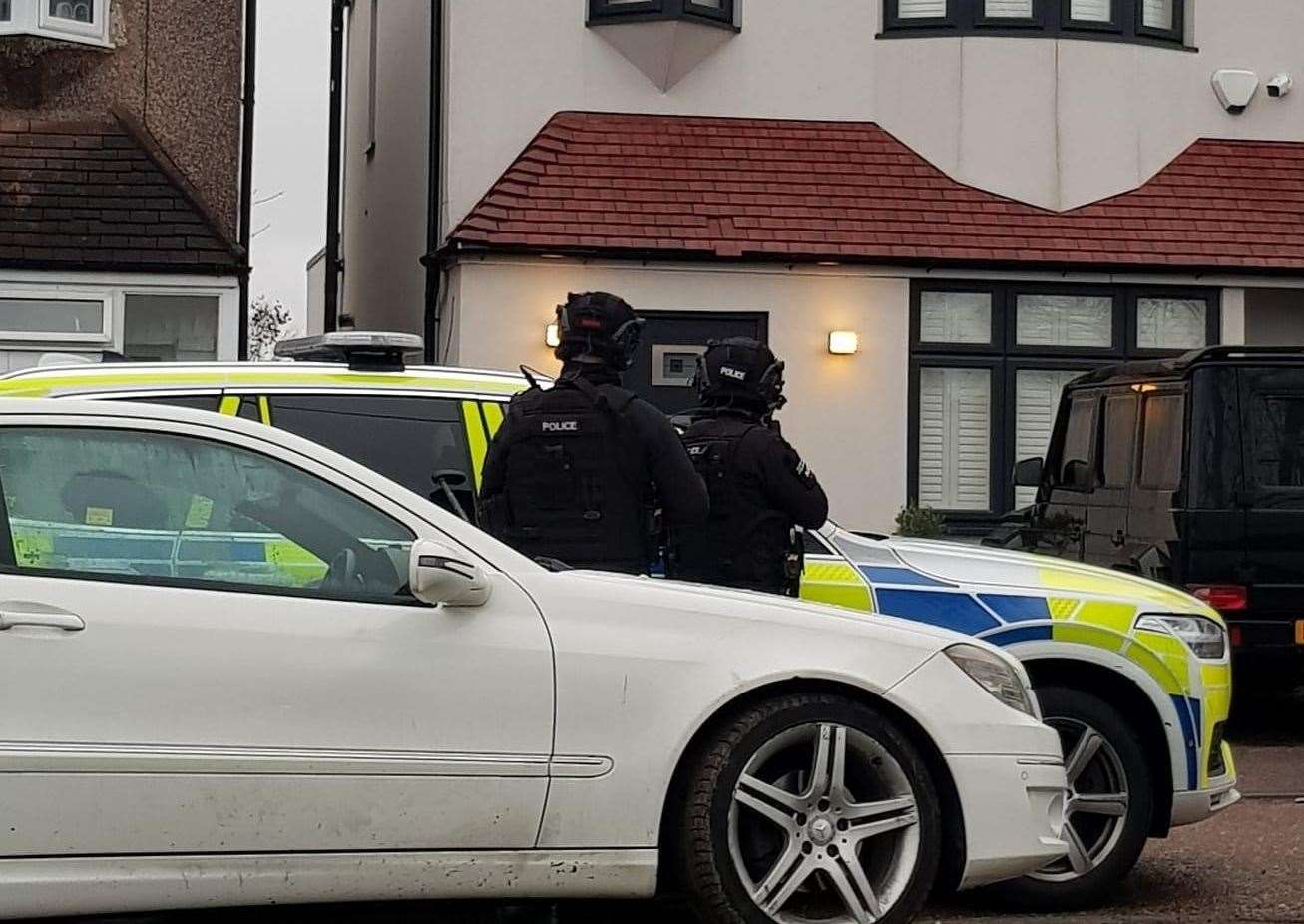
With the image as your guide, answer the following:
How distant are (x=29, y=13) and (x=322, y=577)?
1073 cm

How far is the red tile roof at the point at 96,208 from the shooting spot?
47.4 feet

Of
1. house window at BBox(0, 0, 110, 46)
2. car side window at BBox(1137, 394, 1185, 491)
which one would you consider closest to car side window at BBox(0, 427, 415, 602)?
car side window at BBox(1137, 394, 1185, 491)

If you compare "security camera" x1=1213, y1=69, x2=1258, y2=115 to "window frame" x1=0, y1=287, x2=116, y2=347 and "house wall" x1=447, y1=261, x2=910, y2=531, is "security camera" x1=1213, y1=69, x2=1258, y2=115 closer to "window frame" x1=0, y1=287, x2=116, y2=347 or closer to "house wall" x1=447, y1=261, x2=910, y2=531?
"house wall" x1=447, y1=261, x2=910, y2=531

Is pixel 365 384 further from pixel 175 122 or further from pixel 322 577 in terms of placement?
pixel 175 122

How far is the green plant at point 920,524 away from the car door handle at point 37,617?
10.6 meters

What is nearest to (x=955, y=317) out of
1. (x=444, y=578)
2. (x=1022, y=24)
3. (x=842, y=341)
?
(x=842, y=341)

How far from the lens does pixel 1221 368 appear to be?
1016cm

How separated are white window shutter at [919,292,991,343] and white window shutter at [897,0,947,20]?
224cm

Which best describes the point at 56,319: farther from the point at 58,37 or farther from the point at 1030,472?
the point at 1030,472

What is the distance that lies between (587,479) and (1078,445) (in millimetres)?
5884

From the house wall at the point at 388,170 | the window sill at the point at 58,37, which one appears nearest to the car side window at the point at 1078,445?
the house wall at the point at 388,170

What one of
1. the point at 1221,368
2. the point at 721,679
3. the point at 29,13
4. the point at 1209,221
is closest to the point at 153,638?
the point at 721,679

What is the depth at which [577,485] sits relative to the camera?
6.21m

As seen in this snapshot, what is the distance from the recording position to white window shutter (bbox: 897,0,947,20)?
53.4 ft
